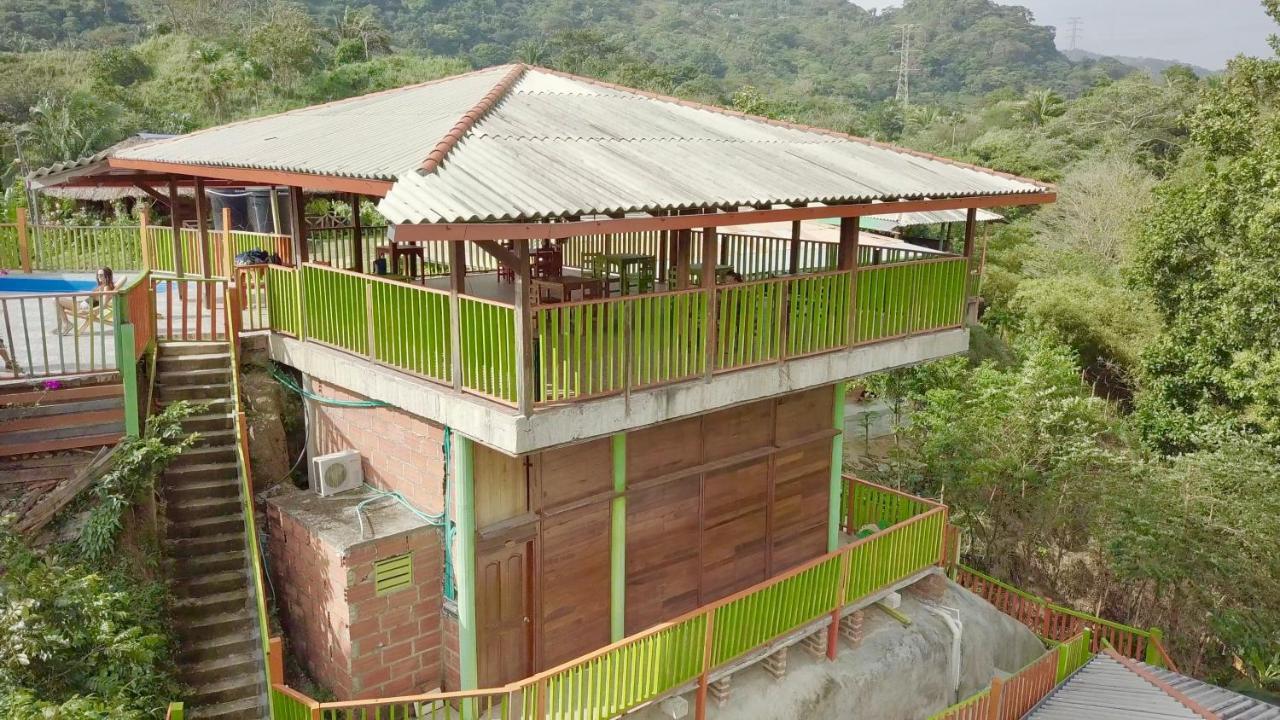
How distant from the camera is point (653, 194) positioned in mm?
7895

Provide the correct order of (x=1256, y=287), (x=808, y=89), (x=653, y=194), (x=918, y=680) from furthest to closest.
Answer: (x=808, y=89) < (x=1256, y=287) < (x=918, y=680) < (x=653, y=194)

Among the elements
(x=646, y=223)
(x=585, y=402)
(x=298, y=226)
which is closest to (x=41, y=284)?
A: (x=298, y=226)

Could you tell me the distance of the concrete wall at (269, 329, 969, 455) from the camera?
7.71 meters

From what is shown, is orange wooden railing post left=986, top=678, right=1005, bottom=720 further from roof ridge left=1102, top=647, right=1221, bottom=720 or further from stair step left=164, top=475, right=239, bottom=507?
stair step left=164, top=475, right=239, bottom=507

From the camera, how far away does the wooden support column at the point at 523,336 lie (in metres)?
7.23

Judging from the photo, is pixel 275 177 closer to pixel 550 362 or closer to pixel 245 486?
pixel 245 486

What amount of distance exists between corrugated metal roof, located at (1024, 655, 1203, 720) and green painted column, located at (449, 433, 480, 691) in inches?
288

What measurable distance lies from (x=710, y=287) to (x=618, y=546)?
3.13 m

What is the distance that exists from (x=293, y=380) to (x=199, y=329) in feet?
4.04

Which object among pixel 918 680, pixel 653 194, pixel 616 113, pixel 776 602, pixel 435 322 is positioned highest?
pixel 616 113

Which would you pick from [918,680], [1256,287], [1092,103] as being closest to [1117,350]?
[1256,287]

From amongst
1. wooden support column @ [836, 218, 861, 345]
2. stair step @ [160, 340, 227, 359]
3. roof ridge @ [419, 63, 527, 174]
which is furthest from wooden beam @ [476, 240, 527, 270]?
stair step @ [160, 340, 227, 359]

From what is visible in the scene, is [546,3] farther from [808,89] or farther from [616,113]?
[616,113]

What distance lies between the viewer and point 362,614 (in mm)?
8641
